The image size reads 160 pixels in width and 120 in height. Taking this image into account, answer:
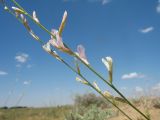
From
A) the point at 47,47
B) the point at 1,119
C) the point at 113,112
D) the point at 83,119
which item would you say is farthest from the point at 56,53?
the point at 1,119

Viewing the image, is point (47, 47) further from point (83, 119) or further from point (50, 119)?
point (50, 119)

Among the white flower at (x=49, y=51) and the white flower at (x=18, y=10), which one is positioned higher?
the white flower at (x=18, y=10)

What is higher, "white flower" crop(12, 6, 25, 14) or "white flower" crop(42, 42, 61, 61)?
"white flower" crop(12, 6, 25, 14)

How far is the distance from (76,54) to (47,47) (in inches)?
2.9

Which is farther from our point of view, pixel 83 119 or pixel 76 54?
pixel 83 119

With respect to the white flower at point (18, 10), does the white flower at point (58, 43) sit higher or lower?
lower

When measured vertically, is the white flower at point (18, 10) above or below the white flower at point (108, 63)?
above

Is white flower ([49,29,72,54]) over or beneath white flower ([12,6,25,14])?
beneath

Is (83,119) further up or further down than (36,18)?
further up

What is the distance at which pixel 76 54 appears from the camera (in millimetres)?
742

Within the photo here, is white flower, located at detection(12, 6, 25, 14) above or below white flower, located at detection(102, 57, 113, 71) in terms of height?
above

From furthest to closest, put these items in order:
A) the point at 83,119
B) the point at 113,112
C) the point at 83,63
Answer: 1. the point at 113,112
2. the point at 83,119
3. the point at 83,63

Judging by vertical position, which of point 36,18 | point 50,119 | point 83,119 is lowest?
point 36,18

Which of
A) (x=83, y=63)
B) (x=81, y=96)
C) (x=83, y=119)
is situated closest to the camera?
(x=83, y=63)
